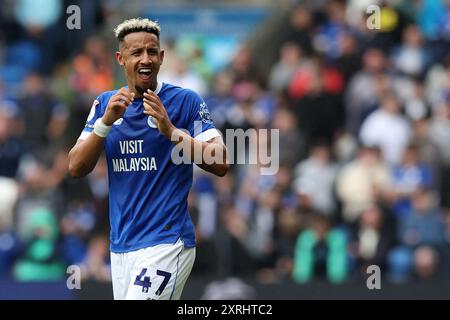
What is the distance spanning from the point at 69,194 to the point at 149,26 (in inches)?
292

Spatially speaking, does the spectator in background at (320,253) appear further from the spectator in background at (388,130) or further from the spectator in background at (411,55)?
the spectator in background at (411,55)

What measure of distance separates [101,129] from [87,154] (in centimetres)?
20

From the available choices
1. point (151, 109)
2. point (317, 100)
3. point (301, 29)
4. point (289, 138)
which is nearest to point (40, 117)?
point (289, 138)

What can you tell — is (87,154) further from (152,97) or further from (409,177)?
(409,177)

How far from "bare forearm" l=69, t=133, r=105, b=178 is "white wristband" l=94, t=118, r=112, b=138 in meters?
0.03

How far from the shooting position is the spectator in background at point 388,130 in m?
14.9

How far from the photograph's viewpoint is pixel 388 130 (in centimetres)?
1496

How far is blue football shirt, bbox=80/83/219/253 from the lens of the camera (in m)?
7.57

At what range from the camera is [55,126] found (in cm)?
1566
